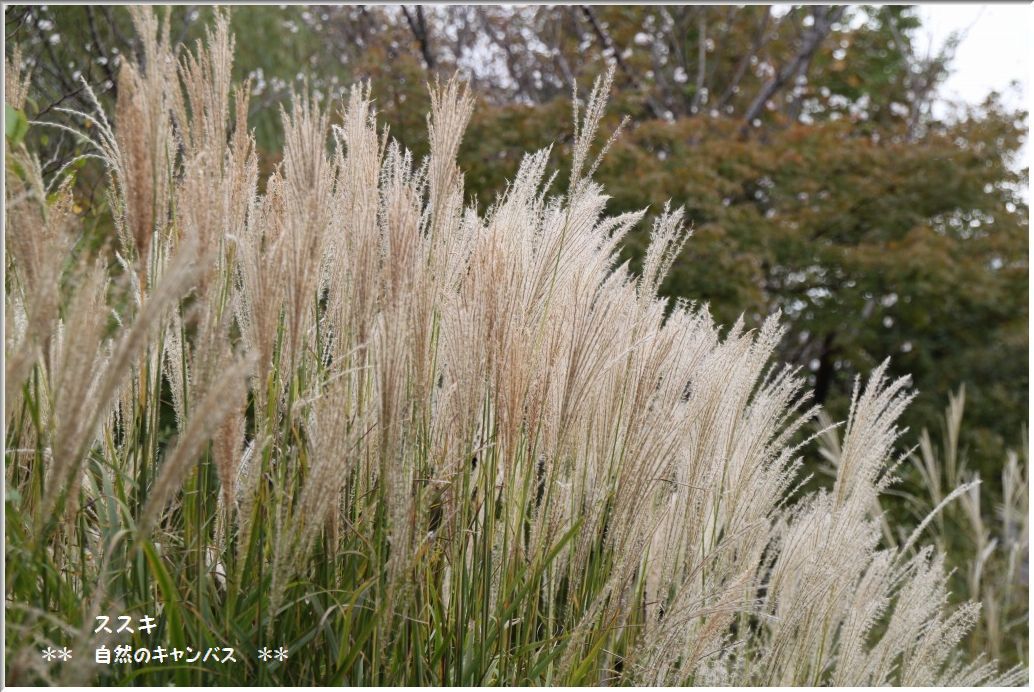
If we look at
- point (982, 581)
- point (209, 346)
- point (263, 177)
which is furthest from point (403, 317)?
point (982, 581)

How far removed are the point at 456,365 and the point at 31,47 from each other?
4212 mm

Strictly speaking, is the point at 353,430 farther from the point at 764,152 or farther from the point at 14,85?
the point at 764,152

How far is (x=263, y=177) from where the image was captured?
6133mm

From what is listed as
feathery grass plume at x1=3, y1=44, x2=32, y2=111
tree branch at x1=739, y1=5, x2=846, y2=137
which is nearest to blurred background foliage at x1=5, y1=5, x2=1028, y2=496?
tree branch at x1=739, y1=5, x2=846, y2=137

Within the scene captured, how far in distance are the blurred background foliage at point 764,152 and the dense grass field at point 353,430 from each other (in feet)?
12.5

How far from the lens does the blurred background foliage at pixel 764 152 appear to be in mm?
6574

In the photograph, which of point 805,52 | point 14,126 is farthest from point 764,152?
point 14,126

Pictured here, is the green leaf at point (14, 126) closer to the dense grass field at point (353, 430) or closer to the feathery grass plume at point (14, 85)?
the dense grass field at point (353, 430)

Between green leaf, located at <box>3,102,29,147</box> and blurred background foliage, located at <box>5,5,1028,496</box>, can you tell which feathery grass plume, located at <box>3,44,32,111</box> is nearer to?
green leaf, located at <box>3,102,29,147</box>

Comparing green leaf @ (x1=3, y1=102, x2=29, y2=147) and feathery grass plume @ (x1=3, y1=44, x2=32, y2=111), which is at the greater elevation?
feathery grass plume @ (x1=3, y1=44, x2=32, y2=111)

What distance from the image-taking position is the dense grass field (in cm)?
139

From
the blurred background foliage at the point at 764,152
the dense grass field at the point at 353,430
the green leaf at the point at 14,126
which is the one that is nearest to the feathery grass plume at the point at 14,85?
the dense grass field at the point at 353,430

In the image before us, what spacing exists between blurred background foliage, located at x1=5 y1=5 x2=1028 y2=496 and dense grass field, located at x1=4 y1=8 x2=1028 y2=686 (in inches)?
150

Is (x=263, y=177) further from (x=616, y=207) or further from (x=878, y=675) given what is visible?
(x=878, y=675)
